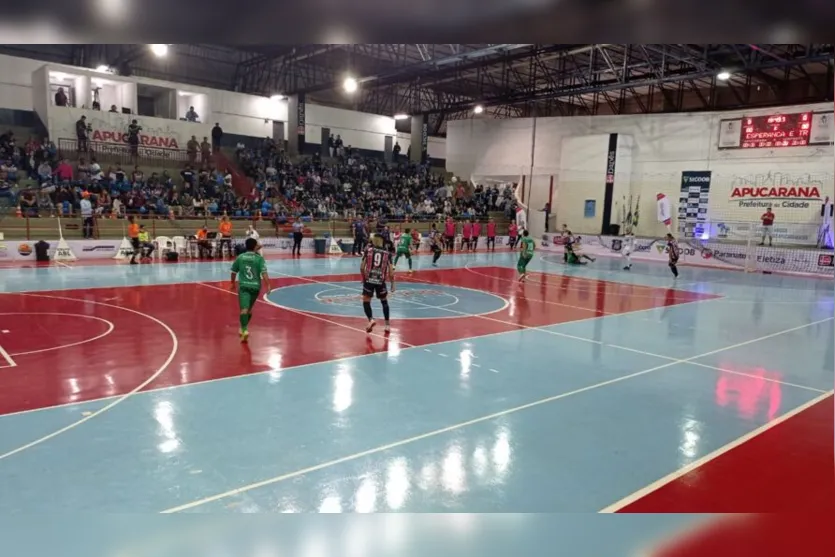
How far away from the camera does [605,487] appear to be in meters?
4.79

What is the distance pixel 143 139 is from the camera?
28234 mm

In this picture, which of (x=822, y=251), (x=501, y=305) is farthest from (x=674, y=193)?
(x=501, y=305)

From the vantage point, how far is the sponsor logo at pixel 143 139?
1059 inches

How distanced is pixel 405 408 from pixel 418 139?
3685 centimetres

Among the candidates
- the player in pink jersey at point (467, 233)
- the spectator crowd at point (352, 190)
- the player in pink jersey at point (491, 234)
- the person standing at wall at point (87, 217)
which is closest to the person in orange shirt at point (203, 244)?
the person standing at wall at point (87, 217)

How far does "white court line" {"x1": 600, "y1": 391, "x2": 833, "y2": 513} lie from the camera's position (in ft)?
14.9

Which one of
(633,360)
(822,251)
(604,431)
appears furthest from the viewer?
(822,251)

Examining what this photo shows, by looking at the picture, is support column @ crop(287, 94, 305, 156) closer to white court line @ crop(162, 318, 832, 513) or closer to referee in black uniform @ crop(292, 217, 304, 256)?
referee in black uniform @ crop(292, 217, 304, 256)

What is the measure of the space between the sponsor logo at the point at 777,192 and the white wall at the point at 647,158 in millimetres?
278

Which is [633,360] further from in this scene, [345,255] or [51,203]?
[51,203]

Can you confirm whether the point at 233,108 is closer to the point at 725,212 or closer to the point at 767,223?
the point at 725,212

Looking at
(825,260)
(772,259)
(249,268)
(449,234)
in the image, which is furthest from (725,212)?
(249,268)

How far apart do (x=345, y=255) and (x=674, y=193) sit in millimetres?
17189

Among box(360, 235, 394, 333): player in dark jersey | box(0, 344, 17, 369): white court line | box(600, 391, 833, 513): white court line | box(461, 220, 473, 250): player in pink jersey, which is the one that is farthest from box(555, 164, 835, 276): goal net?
box(0, 344, 17, 369): white court line
